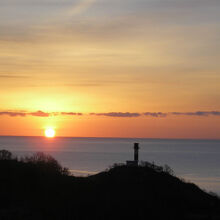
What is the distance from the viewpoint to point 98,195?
23891 millimetres

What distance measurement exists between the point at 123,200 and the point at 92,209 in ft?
6.01

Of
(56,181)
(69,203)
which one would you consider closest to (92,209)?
(69,203)

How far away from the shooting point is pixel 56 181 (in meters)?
24.7

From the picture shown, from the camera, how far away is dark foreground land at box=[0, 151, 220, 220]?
71.4 feet

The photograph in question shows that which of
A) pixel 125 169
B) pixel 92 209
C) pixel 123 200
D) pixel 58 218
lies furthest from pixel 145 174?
pixel 58 218

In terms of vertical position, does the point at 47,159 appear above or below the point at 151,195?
above

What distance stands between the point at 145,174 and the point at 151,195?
7.36 feet

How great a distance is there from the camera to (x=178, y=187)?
86.7ft

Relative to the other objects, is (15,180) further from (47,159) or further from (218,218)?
(218,218)

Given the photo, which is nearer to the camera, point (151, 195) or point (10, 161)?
point (151, 195)

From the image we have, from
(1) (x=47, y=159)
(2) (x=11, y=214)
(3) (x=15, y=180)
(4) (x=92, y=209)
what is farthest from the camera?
(1) (x=47, y=159)

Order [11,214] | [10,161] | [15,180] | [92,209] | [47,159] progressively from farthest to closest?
1. [47,159]
2. [10,161]
3. [15,180]
4. [92,209]
5. [11,214]

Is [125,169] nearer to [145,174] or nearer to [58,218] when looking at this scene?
[145,174]

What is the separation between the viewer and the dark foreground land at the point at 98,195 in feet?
71.4
